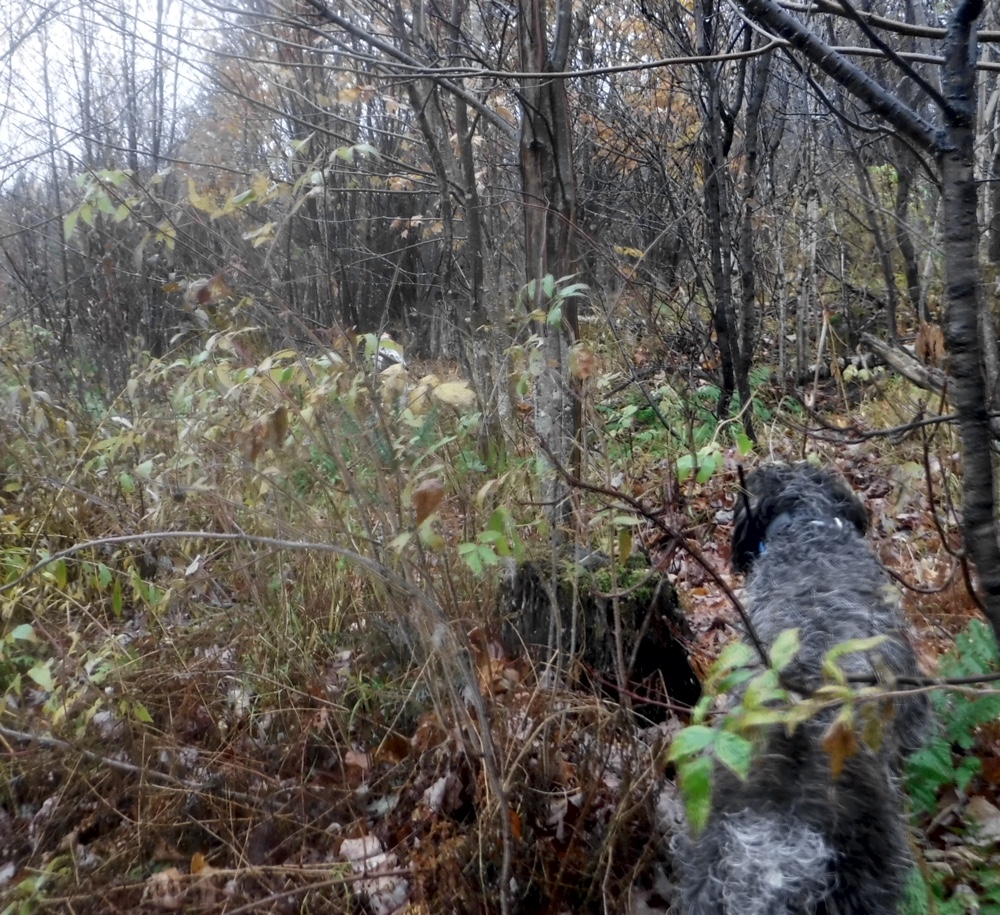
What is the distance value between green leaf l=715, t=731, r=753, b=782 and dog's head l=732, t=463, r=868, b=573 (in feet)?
6.79

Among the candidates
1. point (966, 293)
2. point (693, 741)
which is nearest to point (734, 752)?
point (693, 741)

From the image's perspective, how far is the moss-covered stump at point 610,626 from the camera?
312 centimetres

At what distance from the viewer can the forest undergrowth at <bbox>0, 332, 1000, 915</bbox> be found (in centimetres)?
234

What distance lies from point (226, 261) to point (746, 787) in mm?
2068

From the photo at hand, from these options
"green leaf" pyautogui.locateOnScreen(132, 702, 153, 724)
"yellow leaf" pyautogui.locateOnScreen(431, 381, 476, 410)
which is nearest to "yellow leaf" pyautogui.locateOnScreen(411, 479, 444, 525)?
"yellow leaf" pyautogui.locateOnScreen(431, 381, 476, 410)

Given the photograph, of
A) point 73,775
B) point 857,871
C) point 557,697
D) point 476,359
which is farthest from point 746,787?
point 476,359

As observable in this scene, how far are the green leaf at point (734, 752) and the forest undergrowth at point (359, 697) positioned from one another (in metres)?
0.75

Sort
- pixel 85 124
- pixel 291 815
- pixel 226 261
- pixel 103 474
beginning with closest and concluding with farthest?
pixel 226 261 < pixel 291 815 < pixel 103 474 < pixel 85 124

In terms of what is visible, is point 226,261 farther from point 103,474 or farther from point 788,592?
point 103,474

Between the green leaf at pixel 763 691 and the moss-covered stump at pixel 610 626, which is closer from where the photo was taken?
the green leaf at pixel 763 691

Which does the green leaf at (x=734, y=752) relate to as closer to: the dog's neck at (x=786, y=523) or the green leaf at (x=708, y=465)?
the green leaf at (x=708, y=465)

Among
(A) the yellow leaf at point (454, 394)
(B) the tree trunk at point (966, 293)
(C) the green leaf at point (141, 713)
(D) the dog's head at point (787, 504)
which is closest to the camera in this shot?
(B) the tree trunk at point (966, 293)

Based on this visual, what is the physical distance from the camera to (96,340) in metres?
7.40

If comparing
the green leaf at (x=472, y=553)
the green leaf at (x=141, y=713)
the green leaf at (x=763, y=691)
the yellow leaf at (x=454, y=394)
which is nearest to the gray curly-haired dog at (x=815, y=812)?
the green leaf at (x=763, y=691)
